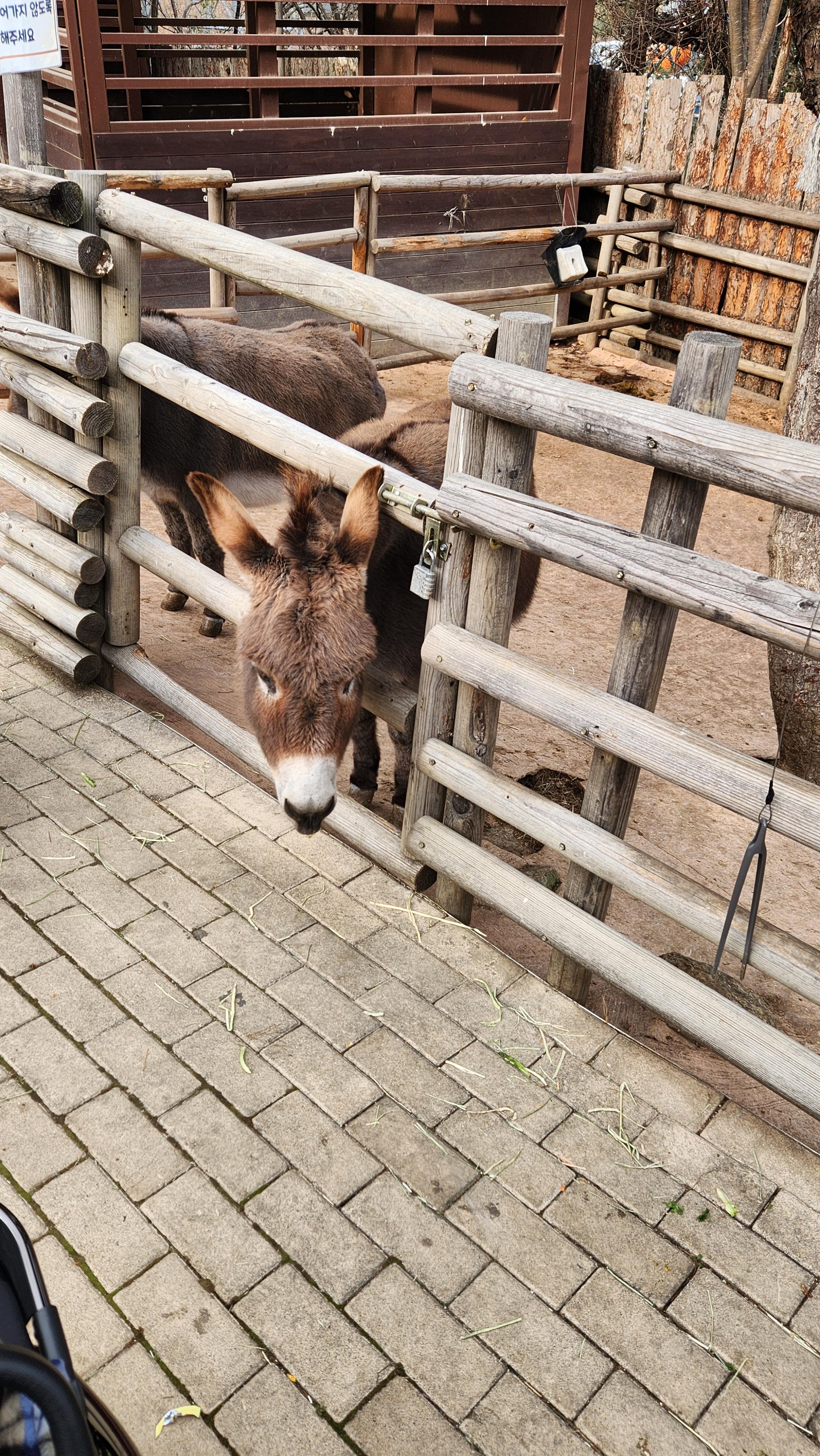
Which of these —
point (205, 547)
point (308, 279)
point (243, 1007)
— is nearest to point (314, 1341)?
point (243, 1007)

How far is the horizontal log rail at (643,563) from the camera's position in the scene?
236 centimetres

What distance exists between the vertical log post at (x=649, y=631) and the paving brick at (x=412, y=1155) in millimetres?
805

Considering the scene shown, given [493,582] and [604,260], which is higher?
[493,582]

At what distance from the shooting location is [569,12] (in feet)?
35.3

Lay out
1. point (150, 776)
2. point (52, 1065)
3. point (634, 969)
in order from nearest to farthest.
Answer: point (52, 1065), point (634, 969), point (150, 776)

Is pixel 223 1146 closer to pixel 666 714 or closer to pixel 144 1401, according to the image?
pixel 144 1401

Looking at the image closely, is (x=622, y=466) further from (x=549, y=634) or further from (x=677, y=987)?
(x=677, y=987)

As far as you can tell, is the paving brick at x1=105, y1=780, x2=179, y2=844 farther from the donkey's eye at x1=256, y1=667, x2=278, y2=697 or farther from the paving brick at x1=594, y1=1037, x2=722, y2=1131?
the paving brick at x1=594, y1=1037, x2=722, y2=1131

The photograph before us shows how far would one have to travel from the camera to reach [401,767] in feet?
15.1

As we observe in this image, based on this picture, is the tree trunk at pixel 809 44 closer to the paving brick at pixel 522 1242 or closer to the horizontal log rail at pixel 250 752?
the horizontal log rail at pixel 250 752

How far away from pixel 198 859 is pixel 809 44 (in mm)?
12706

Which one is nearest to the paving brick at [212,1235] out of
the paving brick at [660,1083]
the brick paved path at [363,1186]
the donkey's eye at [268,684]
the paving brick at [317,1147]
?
the brick paved path at [363,1186]

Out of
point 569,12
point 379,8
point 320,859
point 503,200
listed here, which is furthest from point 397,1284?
point 379,8

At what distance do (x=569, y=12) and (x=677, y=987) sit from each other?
37.5 ft
